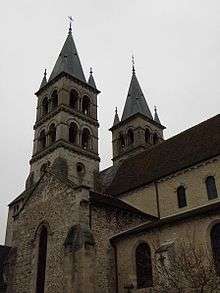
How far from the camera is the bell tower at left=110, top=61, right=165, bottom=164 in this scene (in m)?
43.8

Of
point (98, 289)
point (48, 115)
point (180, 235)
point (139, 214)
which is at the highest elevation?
point (48, 115)

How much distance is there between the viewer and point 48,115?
122 ft

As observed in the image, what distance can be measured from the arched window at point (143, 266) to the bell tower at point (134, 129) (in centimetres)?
2190

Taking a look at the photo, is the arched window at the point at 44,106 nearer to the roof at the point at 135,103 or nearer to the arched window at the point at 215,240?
the roof at the point at 135,103

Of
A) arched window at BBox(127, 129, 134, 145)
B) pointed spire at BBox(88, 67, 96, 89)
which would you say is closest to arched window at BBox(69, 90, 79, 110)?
pointed spire at BBox(88, 67, 96, 89)

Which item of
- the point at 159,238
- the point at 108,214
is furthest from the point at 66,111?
the point at 159,238

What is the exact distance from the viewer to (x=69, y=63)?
3994 centimetres

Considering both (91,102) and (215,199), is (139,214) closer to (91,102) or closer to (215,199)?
(215,199)

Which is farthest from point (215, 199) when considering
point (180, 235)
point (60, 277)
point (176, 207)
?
point (60, 277)

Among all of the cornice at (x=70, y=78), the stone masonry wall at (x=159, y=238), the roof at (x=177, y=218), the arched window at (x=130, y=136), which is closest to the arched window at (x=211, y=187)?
the roof at (x=177, y=218)

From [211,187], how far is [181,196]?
2210 millimetres

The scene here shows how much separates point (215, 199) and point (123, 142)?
23.9 meters

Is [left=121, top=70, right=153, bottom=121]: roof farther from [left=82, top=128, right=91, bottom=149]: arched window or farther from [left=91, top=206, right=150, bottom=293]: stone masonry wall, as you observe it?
[left=91, top=206, right=150, bottom=293]: stone masonry wall

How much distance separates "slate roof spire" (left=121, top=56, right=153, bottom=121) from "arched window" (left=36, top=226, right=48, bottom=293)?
996 inches
